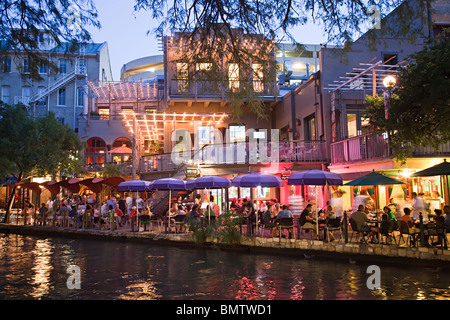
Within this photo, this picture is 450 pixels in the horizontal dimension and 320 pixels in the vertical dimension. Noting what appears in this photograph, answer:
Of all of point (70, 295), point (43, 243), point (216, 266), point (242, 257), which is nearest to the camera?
point (70, 295)

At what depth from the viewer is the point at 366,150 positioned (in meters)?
17.9

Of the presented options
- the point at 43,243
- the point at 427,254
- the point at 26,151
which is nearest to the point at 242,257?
the point at 427,254

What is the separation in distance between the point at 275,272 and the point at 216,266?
6.45 ft

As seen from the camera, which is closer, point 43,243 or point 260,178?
point 260,178

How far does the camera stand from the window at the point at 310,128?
22677 millimetres

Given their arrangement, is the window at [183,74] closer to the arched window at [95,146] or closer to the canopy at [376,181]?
the canopy at [376,181]

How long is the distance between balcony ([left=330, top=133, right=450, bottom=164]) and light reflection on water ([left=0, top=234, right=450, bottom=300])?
618 cm

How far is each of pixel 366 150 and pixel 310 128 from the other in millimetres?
5685

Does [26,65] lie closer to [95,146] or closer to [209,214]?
[209,214]

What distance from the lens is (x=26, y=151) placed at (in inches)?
1029

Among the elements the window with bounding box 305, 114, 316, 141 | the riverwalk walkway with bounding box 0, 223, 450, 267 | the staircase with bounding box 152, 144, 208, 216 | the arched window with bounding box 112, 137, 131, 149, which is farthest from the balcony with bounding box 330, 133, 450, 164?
the arched window with bounding box 112, 137, 131, 149

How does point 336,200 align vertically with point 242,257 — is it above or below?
above
